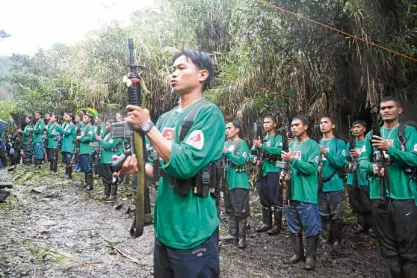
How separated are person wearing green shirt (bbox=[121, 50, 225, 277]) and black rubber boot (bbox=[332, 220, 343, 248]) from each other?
15.0ft

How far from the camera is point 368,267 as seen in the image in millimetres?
5352

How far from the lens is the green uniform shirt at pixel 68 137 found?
36.9ft

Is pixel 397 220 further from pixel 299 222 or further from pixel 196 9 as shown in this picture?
pixel 196 9

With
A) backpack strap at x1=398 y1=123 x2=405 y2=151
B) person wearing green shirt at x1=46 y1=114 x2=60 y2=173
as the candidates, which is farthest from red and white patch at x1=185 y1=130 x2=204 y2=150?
person wearing green shirt at x1=46 y1=114 x2=60 y2=173

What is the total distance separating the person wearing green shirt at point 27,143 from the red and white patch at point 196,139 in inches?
543

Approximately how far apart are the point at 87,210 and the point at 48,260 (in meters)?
3.27

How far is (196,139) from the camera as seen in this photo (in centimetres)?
210

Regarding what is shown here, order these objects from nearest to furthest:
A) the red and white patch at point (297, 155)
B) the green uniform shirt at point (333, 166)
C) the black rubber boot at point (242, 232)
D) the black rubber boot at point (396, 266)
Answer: the black rubber boot at point (396, 266), the red and white patch at point (297, 155), the black rubber boot at point (242, 232), the green uniform shirt at point (333, 166)

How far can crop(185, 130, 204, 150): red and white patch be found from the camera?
208 centimetres

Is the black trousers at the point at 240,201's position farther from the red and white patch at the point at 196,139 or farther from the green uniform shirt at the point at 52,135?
the green uniform shirt at the point at 52,135

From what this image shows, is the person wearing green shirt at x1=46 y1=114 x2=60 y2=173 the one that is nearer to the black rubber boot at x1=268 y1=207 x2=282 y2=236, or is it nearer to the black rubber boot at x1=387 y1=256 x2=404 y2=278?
the black rubber boot at x1=268 y1=207 x2=282 y2=236

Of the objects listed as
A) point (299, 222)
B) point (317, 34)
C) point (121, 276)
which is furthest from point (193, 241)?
point (317, 34)

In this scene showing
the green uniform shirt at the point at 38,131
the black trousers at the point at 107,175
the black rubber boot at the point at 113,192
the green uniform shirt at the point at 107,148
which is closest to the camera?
the green uniform shirt at the point at 107,148

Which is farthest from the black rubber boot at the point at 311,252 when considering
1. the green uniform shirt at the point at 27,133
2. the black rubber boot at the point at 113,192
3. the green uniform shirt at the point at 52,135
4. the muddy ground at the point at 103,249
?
the green uniform shirt at the point at 27,133
